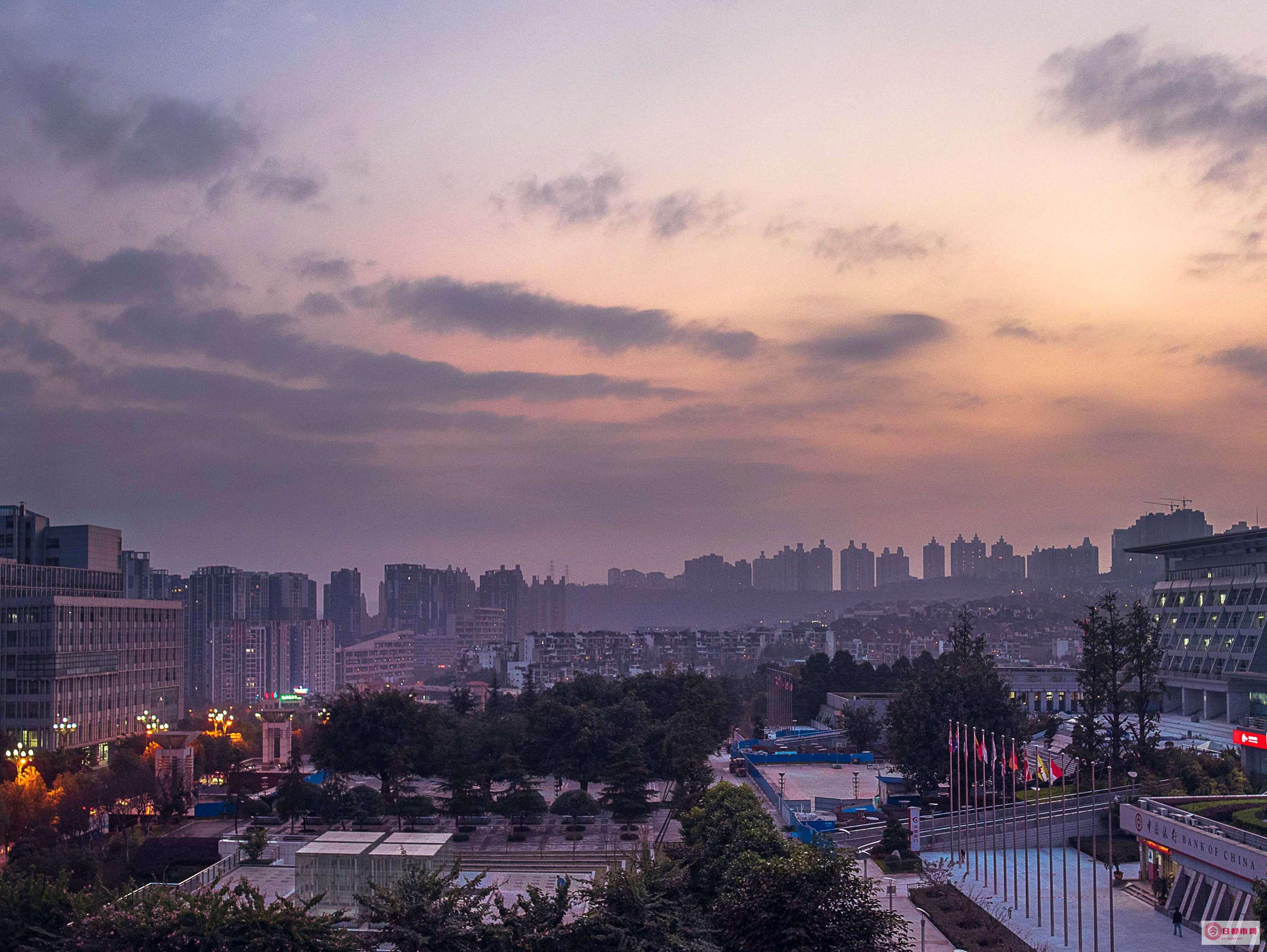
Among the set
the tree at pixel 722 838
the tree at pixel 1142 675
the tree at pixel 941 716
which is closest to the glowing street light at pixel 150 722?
the tree at pixel 941 716

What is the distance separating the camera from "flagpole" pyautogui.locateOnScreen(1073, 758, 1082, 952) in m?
24.6

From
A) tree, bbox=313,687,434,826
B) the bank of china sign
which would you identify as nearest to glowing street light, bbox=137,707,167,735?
tree, bbox=313,687,434,826

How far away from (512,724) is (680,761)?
884 cm

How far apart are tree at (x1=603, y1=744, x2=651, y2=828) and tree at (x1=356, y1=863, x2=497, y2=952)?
20888mm

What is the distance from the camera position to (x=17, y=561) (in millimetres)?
69250

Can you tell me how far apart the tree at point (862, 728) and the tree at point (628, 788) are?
23.1m

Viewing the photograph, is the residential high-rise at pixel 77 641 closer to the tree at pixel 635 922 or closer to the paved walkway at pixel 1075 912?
the tree at pixel 635 922

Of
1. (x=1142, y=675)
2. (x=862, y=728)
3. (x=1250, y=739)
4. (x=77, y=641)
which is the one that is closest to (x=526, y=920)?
(x=1250, y=739)

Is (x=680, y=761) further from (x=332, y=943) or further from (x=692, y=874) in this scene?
(x=332, y=943)

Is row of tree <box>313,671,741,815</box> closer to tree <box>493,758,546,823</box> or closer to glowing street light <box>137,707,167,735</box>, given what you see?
tree <box>493,758,546,823</box>

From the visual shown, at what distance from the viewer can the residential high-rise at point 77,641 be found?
61.6m

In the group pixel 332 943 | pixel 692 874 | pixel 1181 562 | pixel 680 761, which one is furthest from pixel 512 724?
pixel 1181 562

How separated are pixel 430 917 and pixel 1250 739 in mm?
30335

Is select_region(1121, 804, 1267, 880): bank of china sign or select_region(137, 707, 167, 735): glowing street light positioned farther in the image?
select_region(137, 707, 167, 735): glowing street light
